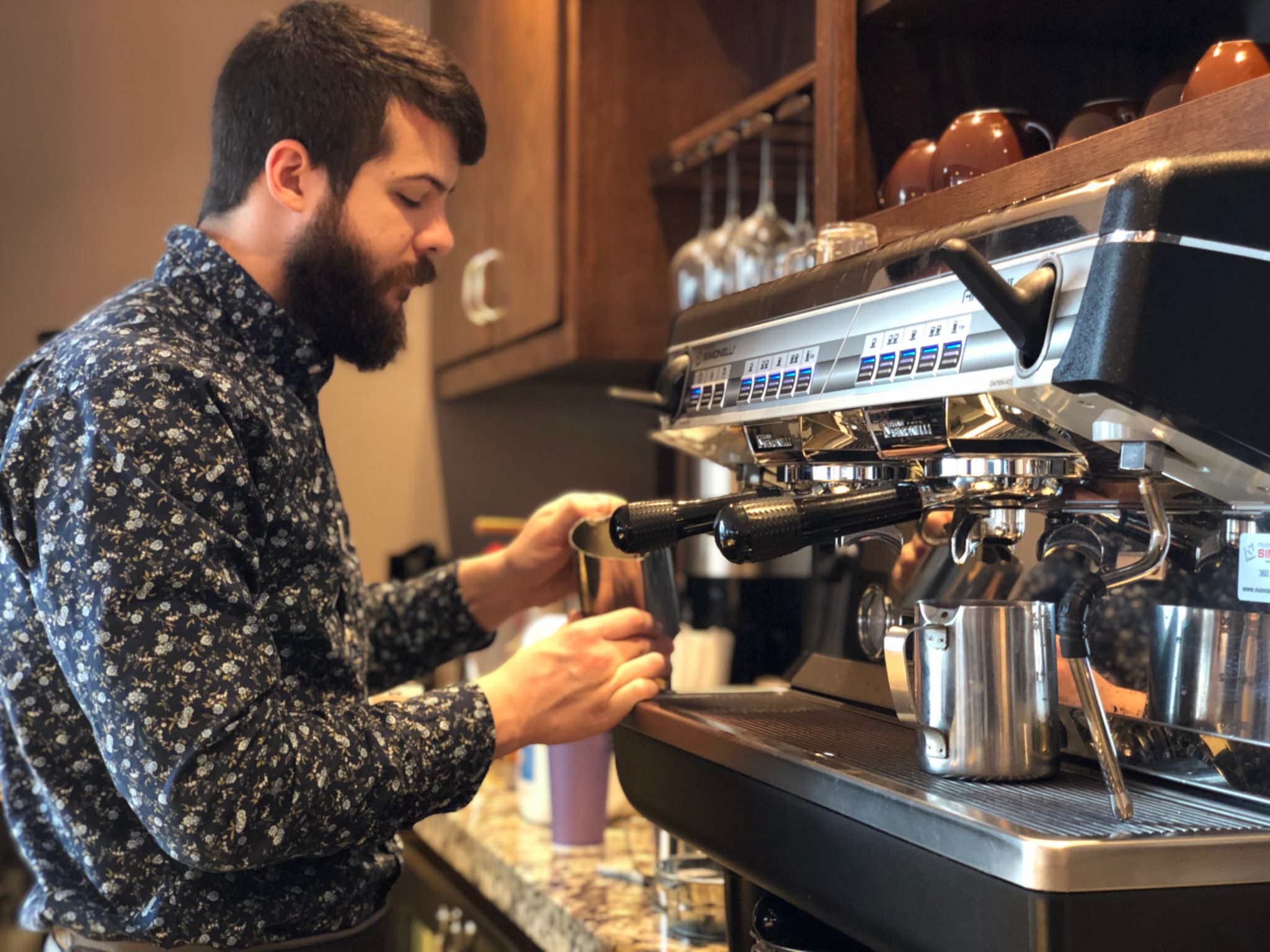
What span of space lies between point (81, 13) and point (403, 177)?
116cm

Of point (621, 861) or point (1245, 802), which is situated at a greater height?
point (1245, 802)

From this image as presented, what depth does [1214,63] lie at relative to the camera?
661 millimetres

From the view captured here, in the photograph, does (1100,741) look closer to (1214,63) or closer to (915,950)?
(915,950)

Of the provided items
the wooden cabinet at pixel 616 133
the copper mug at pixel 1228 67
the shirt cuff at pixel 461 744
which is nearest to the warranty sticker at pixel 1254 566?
the copper mug at pixel 1228 67

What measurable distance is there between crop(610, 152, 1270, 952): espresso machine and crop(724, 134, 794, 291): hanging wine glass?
560mm

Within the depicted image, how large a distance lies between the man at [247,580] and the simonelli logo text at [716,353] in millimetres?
198

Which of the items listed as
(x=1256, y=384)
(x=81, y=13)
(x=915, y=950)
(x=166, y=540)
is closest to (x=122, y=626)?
(x=166, y=540)

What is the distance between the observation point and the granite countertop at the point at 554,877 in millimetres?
1055

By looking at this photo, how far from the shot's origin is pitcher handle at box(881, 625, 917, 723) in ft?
2.40

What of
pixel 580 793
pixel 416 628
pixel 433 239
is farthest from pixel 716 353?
pixel 580 793

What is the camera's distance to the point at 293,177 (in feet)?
3.39

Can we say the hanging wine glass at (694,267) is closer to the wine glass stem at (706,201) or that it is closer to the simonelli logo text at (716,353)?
the wine glass stem at (706,201)

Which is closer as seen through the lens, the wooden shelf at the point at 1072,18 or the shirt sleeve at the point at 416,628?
the wooden shelf at the point at 1072,18

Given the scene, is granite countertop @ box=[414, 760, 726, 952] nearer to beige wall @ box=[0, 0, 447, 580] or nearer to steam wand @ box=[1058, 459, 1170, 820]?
steam wand @ box=[1058, 459, 1170, 820]
